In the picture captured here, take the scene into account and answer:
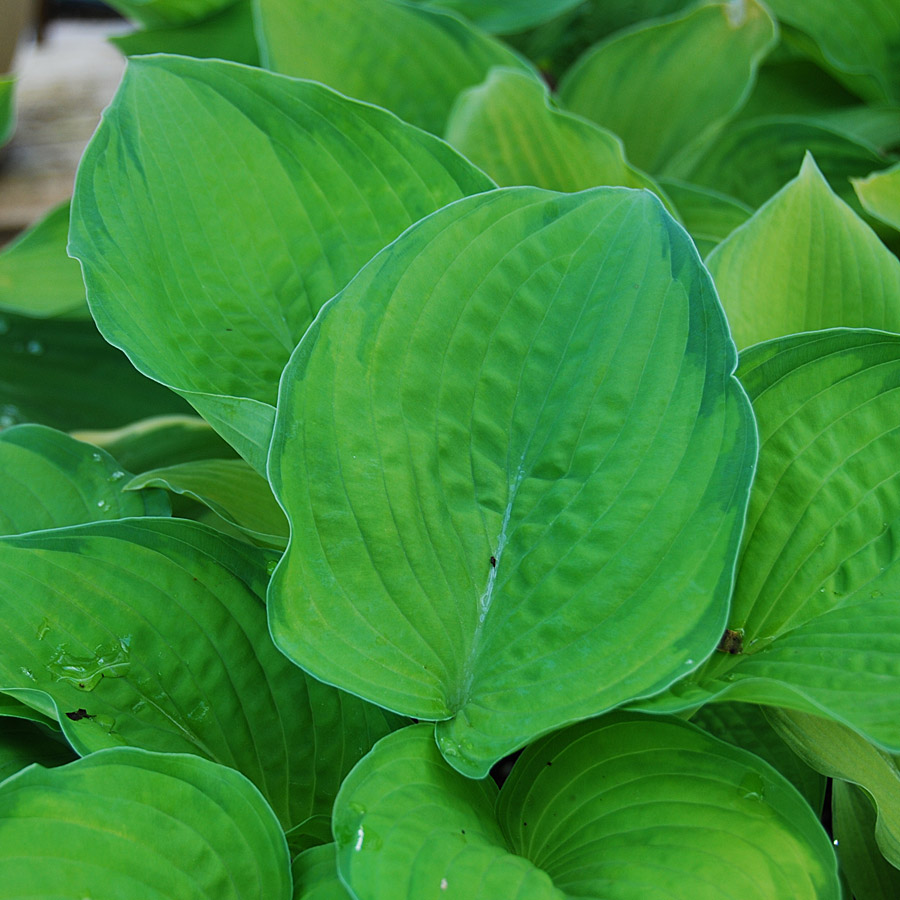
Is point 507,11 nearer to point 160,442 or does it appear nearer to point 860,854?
point 160,442

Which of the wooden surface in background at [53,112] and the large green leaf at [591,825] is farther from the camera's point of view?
the wooden surface in background at [53,112]

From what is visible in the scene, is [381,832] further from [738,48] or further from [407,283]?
[738,48]

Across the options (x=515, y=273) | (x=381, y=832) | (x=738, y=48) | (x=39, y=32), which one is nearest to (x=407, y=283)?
(x=515, y=273)

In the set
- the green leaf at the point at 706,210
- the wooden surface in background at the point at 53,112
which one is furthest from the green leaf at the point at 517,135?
the wooden surface in background at the point at 53,112

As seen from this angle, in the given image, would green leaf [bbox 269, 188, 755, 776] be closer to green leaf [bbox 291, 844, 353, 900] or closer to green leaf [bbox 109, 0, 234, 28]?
green leaf [bbox 291, 844, 353, 900]

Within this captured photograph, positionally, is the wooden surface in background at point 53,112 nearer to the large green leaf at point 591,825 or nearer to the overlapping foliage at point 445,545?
the overlapping foliage at point 445,545

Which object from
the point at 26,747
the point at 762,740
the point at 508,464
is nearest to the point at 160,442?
the point at 26,747

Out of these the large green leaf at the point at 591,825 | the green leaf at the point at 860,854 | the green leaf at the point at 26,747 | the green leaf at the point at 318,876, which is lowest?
the green leaf at the point at 860,854

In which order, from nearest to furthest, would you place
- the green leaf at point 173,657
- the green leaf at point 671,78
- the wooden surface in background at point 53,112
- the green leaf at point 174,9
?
1. the green leaf at point 173,657
2. the green leaf at point 671,78
3. the green leaf at point 174,9
4. the wooden surface in background at point 53,112
